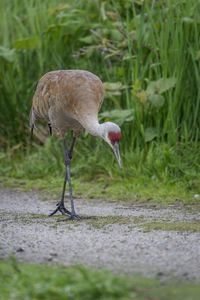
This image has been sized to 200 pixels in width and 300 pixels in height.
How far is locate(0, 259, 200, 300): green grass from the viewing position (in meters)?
4.22

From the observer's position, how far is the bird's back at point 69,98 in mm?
7594

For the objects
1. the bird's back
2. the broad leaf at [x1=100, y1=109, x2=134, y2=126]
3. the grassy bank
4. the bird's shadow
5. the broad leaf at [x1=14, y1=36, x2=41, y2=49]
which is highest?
the broad leaf at [x1=14, y1=36, x2=41, y2=49]

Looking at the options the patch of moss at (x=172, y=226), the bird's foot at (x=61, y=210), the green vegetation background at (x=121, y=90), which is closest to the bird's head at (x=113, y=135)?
the patch of moss at (x=172, y=226)

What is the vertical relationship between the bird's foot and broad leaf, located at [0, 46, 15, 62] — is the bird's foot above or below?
below

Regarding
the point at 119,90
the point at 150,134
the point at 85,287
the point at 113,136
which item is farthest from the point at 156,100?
the point at 85,287

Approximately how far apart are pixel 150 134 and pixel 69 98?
1.58 m

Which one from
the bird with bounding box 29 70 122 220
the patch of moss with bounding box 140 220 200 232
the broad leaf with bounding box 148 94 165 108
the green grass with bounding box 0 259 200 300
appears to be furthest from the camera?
the broad leaf with bounding box 148 94 165 108

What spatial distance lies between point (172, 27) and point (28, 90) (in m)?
2.10

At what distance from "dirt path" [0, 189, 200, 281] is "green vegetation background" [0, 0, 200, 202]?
3.45 feet

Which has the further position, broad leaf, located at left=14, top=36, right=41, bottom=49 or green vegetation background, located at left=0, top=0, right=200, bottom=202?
broad leaf, located at left=14, top=36, right=41, bottom=49

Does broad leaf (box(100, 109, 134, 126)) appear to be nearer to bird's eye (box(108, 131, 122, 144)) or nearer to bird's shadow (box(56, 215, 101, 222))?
bird's shadow (box(56, 215, 101, 222))

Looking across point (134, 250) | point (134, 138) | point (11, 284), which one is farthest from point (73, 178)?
point (11, 284)

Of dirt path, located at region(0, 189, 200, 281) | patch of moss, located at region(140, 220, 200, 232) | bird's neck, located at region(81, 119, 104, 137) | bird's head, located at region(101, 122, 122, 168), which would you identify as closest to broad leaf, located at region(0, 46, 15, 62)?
dirt path, located at region(0, 189, 200, 281)

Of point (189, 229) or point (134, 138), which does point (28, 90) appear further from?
point (189, 229)
